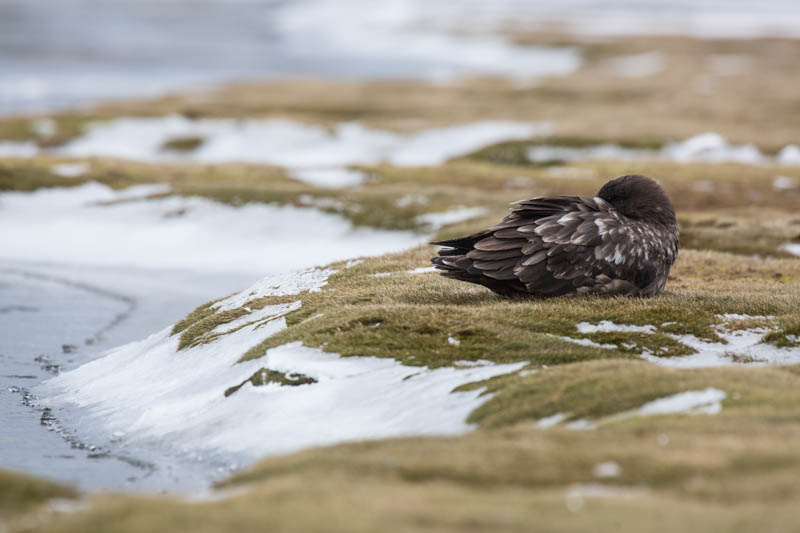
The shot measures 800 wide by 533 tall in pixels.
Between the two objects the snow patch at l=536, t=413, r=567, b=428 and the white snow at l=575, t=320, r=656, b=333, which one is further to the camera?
the white snow at l=575, t=320, r=656, b=333

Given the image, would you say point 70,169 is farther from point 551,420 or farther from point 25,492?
point 551,420

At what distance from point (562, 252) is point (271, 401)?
5.64 meters

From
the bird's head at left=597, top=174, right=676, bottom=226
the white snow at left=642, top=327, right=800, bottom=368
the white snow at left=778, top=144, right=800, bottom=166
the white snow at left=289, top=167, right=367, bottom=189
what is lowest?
the white snow at left=778, top=144, right=800, bottom=166

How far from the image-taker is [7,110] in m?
88.8

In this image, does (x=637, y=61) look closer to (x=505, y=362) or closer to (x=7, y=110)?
(x=7, y=110)

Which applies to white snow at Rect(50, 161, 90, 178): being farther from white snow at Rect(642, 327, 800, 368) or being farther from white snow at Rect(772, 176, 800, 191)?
white snow at Rect(772, 176, 800, 191)

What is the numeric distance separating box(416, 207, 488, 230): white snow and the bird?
1597 cm

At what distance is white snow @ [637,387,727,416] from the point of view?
37.2 feet

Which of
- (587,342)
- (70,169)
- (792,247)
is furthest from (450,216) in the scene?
(70,169)

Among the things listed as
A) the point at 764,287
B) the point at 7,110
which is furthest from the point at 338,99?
the point at 764,287

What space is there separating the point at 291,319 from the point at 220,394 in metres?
2.44

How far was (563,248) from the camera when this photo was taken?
15758 millimetres

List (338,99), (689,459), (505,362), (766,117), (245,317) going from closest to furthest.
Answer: (689,459), (505,362), (245,317), (766,117), (338,99)

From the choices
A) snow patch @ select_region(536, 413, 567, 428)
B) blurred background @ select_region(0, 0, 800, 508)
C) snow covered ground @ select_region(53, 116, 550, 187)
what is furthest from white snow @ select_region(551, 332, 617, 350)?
snow covered ground @ select_region(53, 116, 550, 187)
